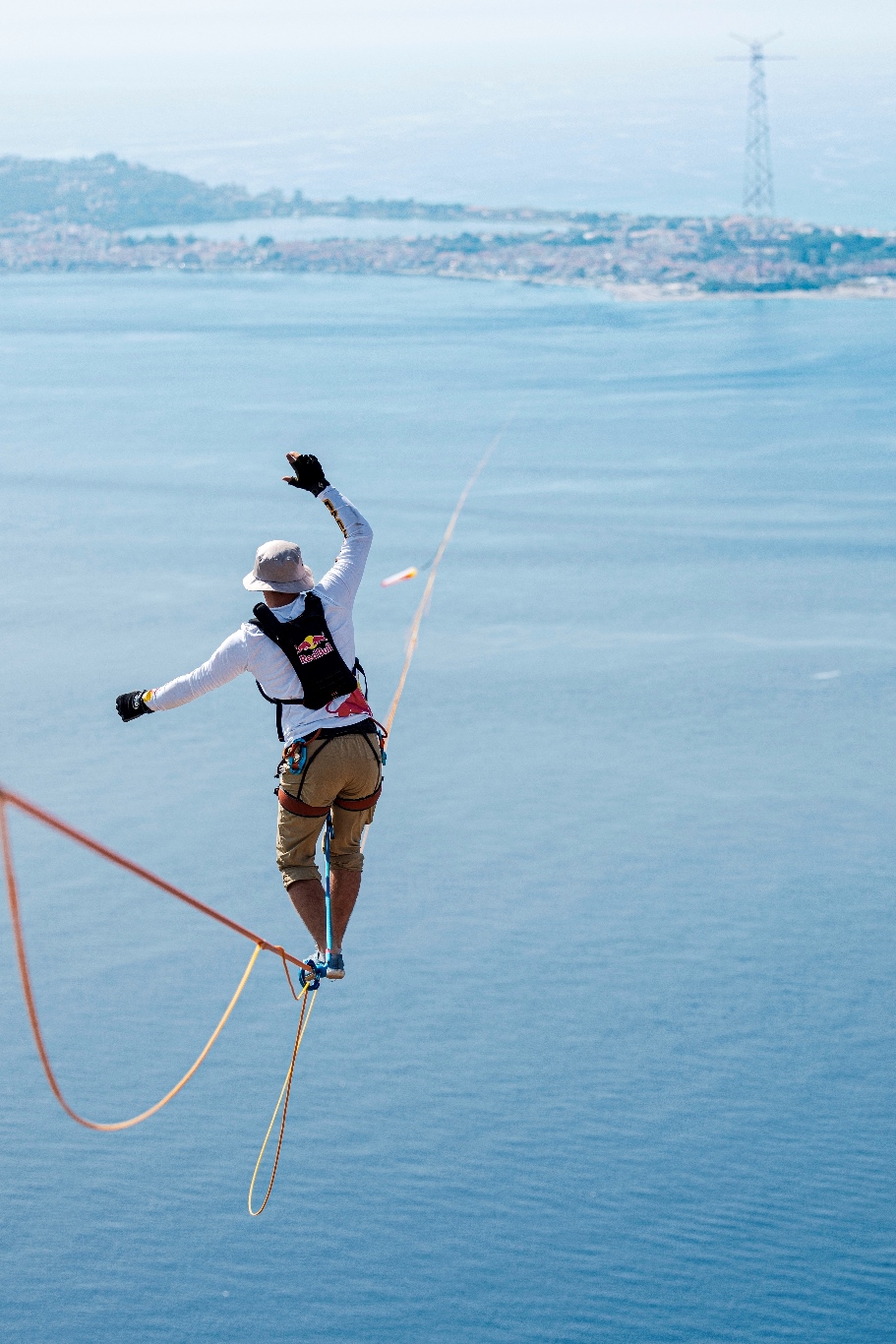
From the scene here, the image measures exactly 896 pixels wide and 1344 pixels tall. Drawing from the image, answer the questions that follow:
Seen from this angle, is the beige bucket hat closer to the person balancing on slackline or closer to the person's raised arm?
the person balancing on slackline

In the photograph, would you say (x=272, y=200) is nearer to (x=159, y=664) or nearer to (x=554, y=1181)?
(x=159, y=664)

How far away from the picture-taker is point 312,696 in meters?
7.34

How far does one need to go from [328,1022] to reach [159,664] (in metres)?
16.1

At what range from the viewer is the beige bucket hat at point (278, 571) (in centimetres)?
702

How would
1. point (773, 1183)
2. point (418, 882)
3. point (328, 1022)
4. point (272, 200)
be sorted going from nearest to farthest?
point (773, 1183) < point (328, 1022) < point (418, 882) < point (272, 200)

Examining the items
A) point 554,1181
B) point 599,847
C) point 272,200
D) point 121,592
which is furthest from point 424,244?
A: point 554,1181

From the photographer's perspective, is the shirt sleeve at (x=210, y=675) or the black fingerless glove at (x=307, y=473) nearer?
the shirt sleeve at (x=210, y=675)

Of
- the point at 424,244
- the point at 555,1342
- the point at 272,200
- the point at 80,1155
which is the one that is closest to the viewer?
the point at 555,1342

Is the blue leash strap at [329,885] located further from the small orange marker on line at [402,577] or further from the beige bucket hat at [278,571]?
the small orange marker on line at [402,577]

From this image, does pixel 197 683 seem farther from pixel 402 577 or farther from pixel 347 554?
pixel 402 577

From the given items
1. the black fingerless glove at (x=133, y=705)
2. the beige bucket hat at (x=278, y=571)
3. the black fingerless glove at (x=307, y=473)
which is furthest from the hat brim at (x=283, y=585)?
the black fingerless glove at (x=133, y=705)

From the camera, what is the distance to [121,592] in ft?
164

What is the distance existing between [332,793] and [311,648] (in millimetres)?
914

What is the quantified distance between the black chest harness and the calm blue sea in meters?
20.9
